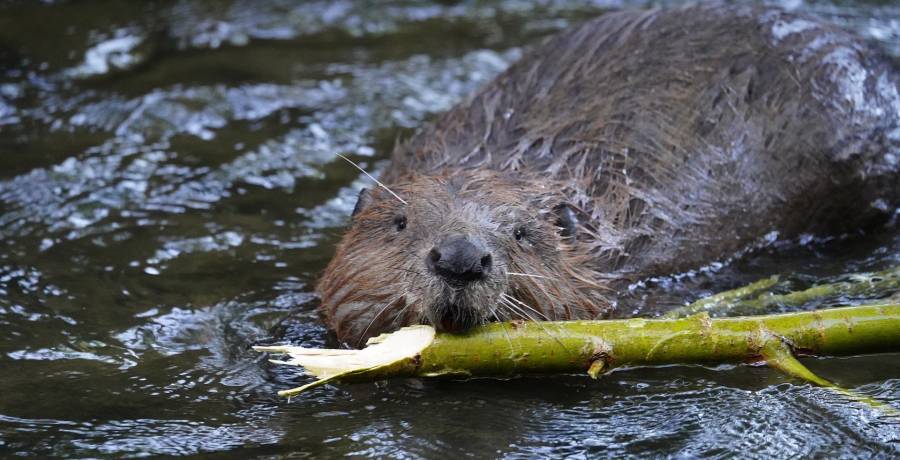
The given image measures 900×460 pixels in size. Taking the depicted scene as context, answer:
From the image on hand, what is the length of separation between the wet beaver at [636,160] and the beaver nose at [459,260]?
1.27 feet

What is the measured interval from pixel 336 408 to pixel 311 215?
205 cm

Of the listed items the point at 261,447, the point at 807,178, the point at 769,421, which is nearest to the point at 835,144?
the point at 807,178

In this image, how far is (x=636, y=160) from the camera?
5.39 metres

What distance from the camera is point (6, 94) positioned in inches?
291

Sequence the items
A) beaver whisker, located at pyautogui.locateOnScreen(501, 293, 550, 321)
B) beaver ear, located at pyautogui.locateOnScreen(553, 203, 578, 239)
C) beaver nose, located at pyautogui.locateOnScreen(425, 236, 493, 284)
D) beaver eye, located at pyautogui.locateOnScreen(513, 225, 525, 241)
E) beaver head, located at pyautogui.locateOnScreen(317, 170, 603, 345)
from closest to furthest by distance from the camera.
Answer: beaver nose, located at pyautogui.locateOnScreen(425, 236, 493, 284) → beaver head, located at pyautogui.locateOnScreen(317, 170, 603, 345) → beaver whisker, located at pyautogui.locateOnScreen(501, 293, 550, 321) → beaver eye, located at pyautogui.locateOnScreen(513, 225, 525, 241) → beaver ear, located at pyautogui.locateOnScreen(553, 203, 578, 239)

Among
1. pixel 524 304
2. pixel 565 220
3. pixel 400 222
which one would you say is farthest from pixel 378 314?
pixel 565 220

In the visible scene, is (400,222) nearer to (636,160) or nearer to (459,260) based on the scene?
(459,260)

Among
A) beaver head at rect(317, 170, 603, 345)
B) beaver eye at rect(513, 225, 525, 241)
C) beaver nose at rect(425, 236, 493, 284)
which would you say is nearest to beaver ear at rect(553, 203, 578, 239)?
beaver head at rect(317, 170, 603, 345)

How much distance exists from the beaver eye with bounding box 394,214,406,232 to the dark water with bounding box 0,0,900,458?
0.55 m

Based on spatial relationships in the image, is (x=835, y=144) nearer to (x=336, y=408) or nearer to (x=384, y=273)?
(x=384, y=273)

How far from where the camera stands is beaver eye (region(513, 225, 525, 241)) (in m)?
4.50

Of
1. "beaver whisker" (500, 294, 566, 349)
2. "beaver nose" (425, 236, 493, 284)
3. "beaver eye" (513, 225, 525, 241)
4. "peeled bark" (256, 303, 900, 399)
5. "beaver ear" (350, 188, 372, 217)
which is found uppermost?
"beaver ear" (350, 188, 372, 217)

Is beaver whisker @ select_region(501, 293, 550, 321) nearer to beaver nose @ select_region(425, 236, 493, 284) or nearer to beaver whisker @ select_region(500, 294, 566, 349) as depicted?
beaver whisker @ select_region(500, 294, 566, 349)

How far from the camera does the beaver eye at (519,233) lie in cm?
450
